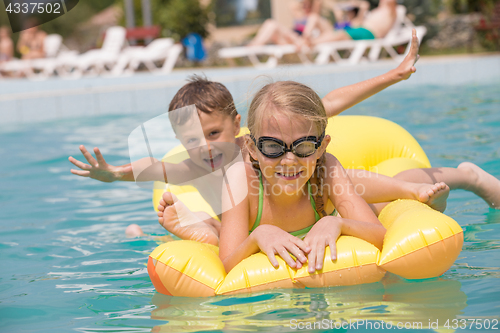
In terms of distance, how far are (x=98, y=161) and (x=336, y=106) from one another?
124 cm

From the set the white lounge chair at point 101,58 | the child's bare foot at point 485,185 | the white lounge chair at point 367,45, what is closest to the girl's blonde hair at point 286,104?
the child's bare foot at point 485,185

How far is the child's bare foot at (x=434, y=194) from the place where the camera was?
253 cm

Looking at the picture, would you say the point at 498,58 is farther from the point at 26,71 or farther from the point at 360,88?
the point at 26,71

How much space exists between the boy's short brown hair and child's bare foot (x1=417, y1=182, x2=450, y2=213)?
1011 millimetres

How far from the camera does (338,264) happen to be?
205 cm

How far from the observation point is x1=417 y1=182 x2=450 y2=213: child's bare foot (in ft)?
8.29

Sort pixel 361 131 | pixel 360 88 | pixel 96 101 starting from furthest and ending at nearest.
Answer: pixel 96 101
pixel 361 131
pixel 360 88

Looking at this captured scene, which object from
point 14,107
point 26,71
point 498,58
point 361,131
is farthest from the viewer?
point 26,71

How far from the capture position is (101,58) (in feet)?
41.2

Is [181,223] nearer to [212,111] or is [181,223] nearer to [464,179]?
[212,111]

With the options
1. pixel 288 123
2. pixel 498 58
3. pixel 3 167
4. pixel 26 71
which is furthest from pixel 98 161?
pixel 26 71

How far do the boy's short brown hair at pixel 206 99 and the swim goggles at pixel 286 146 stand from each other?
63 cm

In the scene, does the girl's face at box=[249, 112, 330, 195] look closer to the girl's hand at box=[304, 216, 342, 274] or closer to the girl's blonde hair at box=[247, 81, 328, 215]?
the girl's blonde hair at box=[247, 81, 328, 215]

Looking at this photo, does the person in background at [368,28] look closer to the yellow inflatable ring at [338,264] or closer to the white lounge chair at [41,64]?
the white lounge chair at [41,64]
